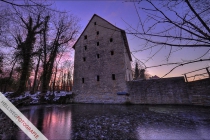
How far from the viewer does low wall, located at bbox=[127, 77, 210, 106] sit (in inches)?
344

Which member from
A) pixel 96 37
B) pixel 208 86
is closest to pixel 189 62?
pixel 208 86

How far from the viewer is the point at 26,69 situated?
49.5 ft

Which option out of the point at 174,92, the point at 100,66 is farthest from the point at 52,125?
the point at 174,92

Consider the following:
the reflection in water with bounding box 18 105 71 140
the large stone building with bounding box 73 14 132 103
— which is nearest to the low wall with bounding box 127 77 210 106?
the large stone building with bounding box 73 14 132 103

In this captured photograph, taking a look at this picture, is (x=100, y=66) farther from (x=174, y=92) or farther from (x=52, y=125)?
(x=52, y=125)

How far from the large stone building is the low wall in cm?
180

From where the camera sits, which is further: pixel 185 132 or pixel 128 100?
pixel 128 100

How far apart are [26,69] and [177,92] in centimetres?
2016

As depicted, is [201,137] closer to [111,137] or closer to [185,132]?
[185,132]

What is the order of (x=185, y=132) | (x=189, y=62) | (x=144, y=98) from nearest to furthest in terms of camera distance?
(x=189, y=62) → (x=185, y=132) → (x=144, y=98)

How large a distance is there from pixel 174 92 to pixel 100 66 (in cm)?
933

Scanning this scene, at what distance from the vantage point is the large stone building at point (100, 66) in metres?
13.1

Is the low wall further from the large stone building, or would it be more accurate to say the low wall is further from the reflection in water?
the reflection in water

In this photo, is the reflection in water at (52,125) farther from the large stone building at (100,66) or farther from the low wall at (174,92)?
the large stone building at (100,66)
